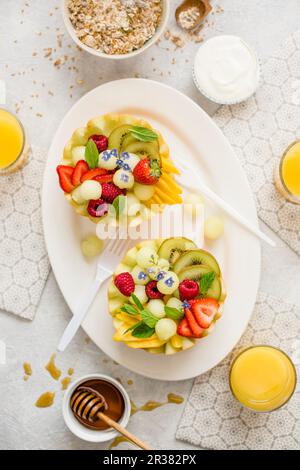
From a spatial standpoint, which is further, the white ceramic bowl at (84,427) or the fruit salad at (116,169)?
the white ceramic bowl at (84,427)

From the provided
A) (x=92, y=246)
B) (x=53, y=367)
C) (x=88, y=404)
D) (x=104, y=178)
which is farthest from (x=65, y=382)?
(x=104, y=178)

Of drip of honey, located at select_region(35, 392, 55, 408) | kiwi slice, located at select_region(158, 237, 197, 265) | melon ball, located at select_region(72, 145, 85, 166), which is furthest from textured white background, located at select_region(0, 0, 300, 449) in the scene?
kiwi slice, located at select_region(158, 237, 197, 265)

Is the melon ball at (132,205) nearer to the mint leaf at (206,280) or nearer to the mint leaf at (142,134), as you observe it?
the mint leaf at (142,134)

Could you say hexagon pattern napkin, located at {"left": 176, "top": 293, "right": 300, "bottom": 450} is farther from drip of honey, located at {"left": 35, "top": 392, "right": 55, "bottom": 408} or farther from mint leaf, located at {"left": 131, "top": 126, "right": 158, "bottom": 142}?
mint leaf, located at {"left": 131, "top": 126, "right": 158, "bottom": 142}

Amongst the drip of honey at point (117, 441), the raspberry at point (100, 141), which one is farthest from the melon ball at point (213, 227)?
the drip of honey at point (117, 441)

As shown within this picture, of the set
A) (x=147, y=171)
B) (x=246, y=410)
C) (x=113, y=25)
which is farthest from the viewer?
(x=246, y=410)

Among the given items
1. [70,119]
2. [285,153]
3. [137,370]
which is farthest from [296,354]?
[70,119]

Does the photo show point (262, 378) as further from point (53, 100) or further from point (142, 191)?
point (53, 100)
